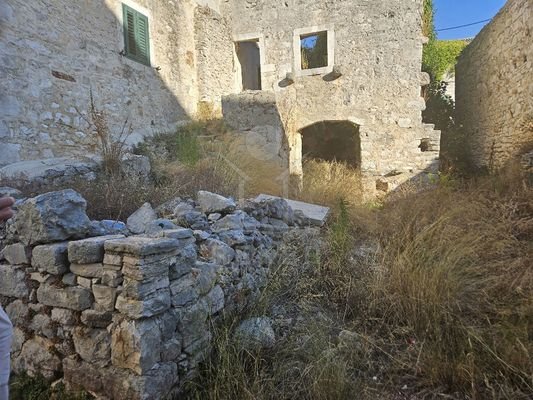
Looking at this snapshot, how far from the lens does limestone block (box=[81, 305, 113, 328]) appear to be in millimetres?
1761

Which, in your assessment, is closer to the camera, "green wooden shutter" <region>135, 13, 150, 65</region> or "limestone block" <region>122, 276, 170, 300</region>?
"limestone block" <region>122, 276, 170, 300</region>

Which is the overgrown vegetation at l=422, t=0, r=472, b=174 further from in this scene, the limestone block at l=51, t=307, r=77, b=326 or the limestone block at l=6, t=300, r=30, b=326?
the limestone block at l=6, t=300, r=30, b=326

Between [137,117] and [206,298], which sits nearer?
[206,298]

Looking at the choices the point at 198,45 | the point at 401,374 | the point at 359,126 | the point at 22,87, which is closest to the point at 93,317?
the point at 401,374

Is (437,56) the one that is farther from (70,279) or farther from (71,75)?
(70,279)

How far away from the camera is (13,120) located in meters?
4.73

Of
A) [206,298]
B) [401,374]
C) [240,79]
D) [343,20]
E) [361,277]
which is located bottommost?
[401,374]

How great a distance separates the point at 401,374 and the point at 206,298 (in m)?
1.30

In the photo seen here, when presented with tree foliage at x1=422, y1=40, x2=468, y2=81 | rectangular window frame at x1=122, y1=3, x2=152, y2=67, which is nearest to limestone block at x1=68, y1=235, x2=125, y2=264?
rectangular window frame at x1=122, y1=3, x2=152, y2=67

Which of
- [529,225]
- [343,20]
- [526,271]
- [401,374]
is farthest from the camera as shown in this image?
[343,20]

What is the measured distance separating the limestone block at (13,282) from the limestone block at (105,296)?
591mm

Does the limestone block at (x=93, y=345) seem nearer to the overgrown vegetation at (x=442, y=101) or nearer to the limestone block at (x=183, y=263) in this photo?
the limestone block at (x=183, y=263)

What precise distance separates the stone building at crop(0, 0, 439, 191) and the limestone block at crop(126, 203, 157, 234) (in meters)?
3.26

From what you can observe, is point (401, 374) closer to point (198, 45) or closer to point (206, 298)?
point (206, 298)
